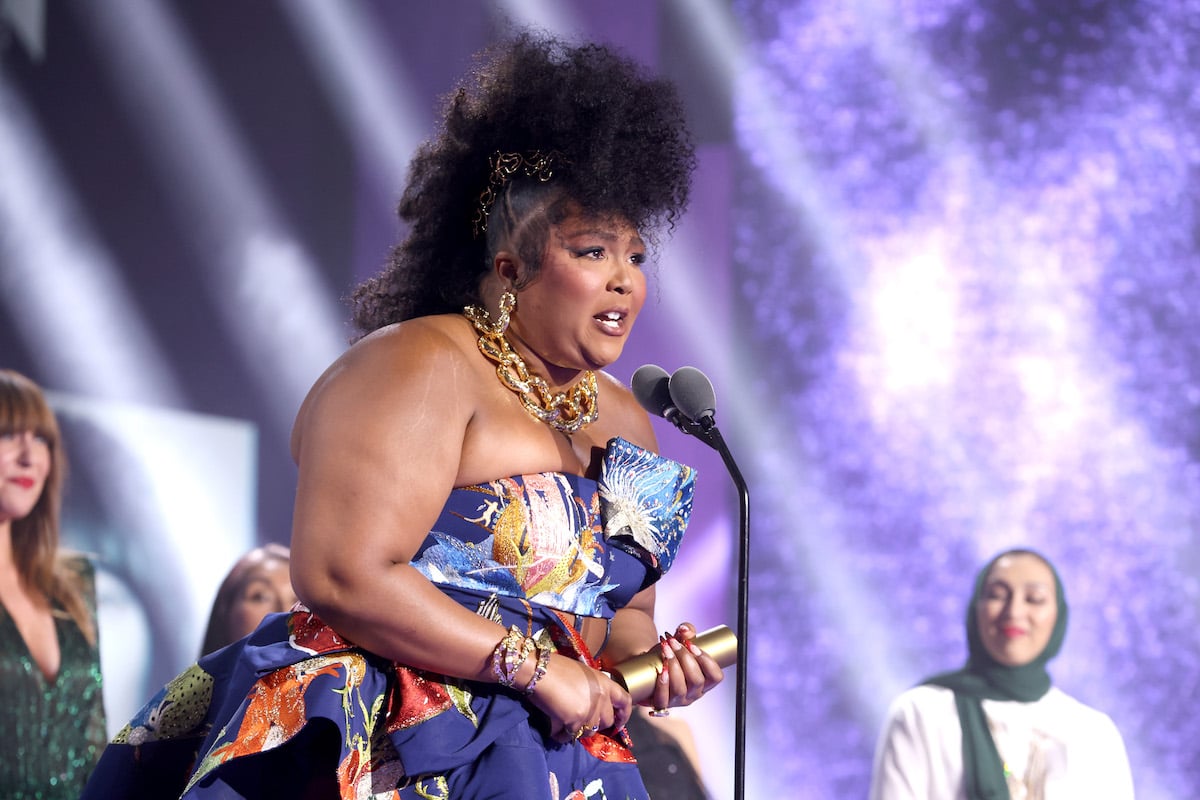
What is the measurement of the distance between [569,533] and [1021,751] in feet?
7.21

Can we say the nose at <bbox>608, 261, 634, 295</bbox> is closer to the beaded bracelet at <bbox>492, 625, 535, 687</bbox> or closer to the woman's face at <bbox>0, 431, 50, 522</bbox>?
the beaded bracelet at <bbox>492, 625, 535, 687</bbox>

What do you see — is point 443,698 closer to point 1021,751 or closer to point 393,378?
point 393,378

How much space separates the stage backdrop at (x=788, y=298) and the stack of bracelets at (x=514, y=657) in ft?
6.81

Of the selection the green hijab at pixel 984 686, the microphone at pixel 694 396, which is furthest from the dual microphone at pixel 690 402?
the green hijab at pixel 984 686

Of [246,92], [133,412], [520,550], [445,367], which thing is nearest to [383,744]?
[520,550]

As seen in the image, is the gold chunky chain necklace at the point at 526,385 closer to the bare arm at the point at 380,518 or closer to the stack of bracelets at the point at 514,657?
the bare arm at the point at 380,518

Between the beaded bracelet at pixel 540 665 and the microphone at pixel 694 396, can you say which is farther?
the microphone at pixel 694 396

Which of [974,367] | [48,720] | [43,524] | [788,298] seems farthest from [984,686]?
[43,524]

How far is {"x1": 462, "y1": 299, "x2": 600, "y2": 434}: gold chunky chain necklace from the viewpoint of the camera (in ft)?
5.14

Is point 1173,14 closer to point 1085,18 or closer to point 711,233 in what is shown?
point 1085,18

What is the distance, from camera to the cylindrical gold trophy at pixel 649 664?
1.51 meters

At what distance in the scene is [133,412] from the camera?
374 centimetres

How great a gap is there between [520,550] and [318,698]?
0.28 m

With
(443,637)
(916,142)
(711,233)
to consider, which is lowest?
(443,637)
